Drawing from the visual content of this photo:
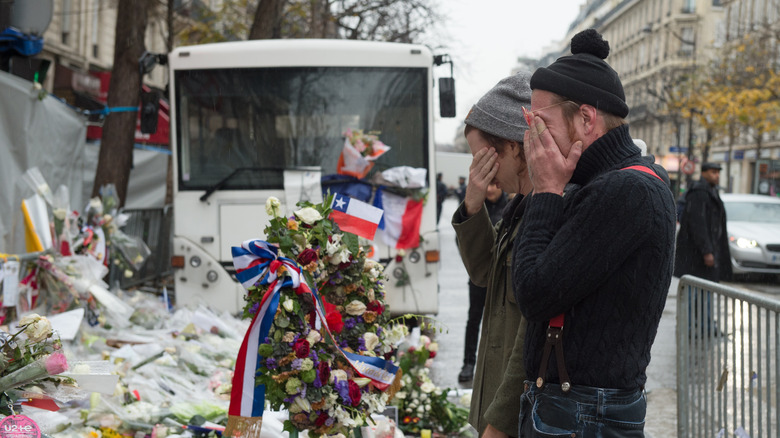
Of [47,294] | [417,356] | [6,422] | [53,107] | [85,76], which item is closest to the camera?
[6,422]

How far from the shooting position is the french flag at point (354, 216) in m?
3.68

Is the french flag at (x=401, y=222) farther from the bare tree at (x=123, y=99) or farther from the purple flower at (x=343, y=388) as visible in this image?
the bare tree at (x=123, y=99)

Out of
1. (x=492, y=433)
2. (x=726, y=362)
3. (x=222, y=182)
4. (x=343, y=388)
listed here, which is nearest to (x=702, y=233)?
(x=726, y=362)

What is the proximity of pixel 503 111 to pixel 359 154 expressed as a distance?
16.6 feet

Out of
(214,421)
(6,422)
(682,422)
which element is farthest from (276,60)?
(6,422)

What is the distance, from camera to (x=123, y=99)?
1132cm

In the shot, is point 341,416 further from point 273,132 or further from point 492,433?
point 273,132

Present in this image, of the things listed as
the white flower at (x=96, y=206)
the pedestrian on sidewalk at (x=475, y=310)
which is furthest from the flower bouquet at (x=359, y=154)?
the white flower at (x=96, y=206)

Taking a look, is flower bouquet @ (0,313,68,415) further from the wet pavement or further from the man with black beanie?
the wet pavement

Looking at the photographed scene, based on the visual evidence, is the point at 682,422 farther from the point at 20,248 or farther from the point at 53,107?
the point at 53,107

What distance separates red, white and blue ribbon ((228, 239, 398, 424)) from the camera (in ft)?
10.6

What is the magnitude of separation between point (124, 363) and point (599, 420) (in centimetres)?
430

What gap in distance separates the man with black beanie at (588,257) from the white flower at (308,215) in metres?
1.36

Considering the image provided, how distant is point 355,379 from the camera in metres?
3.39
